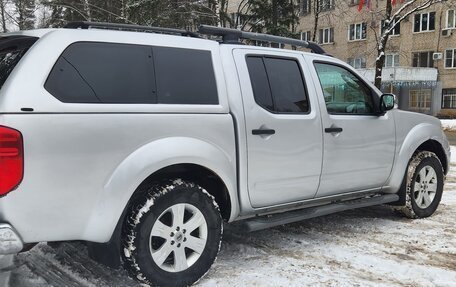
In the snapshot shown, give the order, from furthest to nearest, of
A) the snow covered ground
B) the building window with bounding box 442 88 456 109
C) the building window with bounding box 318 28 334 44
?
the building window with bounding box 318 28 334 44
the building window with bounding box 442 88 456 109
the snow covered ground

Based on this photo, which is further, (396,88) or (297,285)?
(396,88)

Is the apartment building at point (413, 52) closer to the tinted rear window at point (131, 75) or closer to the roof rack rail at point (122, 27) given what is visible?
the roof rack rail at point (122, 27)

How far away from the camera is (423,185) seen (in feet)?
18.7

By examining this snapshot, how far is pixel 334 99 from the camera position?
482cm

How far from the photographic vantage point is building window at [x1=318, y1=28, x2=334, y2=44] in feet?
145

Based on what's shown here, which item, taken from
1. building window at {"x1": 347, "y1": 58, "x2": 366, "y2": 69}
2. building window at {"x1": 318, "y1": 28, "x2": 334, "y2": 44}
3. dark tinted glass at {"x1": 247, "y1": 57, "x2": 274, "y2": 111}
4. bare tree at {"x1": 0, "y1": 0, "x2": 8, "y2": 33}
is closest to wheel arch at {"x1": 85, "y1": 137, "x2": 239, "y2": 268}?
dark tinted glass at {"x1": 247, "y1": 57, "x2": 274, "y2": 111}

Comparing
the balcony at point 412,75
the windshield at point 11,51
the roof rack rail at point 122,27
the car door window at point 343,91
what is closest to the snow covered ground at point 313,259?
the car door window at point 343,91

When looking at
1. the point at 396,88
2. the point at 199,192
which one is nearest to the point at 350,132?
the point at 199,192

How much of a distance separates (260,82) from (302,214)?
126cm

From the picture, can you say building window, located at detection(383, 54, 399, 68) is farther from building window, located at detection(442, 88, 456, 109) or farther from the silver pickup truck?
the silver pickup truck

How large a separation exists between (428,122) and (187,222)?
141 inches

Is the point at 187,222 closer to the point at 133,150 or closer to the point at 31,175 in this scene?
the point at 133,150

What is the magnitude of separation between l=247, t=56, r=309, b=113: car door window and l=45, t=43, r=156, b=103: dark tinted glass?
1015 mm

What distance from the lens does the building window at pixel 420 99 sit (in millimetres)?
39116
